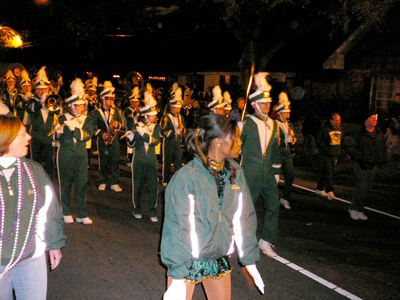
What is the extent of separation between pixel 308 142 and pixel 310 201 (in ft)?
17.9

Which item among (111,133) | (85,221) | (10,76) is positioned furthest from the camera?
(10,76)

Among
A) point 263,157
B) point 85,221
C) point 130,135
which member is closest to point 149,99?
point 130,135

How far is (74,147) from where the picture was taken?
6.79 m

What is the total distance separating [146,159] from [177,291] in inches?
177

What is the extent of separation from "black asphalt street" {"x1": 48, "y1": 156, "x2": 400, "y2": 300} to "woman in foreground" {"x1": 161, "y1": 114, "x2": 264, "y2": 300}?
0.38 m

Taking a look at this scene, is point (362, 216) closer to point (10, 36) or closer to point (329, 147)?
point (329, 147)

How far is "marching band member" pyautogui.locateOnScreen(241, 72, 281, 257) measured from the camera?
5.74m

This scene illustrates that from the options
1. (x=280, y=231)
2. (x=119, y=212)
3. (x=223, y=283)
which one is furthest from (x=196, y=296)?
(x=119, y=212)

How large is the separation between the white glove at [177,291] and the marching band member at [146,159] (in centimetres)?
441

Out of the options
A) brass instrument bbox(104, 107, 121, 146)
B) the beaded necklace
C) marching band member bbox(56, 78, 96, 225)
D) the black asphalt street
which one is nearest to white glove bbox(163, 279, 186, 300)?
the black asphalt street

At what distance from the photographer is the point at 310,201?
9242mm

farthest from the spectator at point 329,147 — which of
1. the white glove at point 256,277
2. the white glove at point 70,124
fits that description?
the white glove at point 256,277

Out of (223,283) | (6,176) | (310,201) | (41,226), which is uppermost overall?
(6,176)

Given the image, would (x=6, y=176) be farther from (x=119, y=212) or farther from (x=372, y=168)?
(x=372, y=168)
